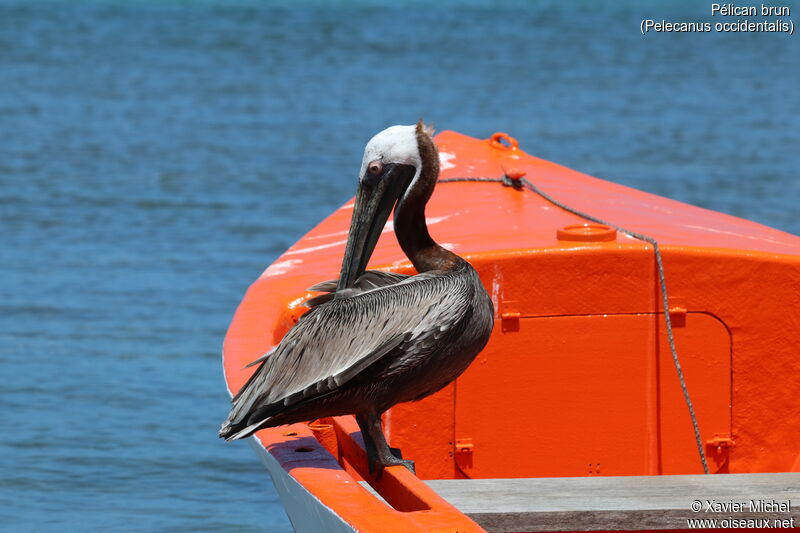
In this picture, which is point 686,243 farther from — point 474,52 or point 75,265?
point 474,52

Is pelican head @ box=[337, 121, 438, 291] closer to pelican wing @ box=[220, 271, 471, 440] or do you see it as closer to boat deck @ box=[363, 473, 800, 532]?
pelican wing @ box=[220, 271, 471, 440]

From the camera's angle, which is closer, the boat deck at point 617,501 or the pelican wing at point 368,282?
the boat deck at point 617,501

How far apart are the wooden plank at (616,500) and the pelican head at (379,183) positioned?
2.06 feet

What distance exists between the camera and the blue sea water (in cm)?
686

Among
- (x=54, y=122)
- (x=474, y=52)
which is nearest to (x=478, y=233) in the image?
(x=54, y=122)

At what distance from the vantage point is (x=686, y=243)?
479 centimetres

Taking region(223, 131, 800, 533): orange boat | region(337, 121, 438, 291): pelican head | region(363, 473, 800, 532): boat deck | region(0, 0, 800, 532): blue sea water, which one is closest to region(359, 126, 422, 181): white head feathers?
region(337, 121, 438, 291): pelican head

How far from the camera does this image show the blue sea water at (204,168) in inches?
270

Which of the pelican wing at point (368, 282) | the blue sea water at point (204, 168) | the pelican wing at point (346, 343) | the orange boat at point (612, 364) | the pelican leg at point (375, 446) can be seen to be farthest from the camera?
the blue sea water at point (204, 168)

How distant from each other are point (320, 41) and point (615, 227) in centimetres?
2622

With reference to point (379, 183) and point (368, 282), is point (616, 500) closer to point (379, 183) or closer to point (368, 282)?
point (368, 282)

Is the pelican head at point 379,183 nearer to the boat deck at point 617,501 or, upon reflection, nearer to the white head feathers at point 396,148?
the white head feathers at point 396,148

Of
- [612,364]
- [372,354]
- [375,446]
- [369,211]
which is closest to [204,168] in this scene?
[612,364]

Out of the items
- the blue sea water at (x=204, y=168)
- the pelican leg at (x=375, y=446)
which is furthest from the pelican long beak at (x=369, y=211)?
the blue sea water at (x=204, y=168)
